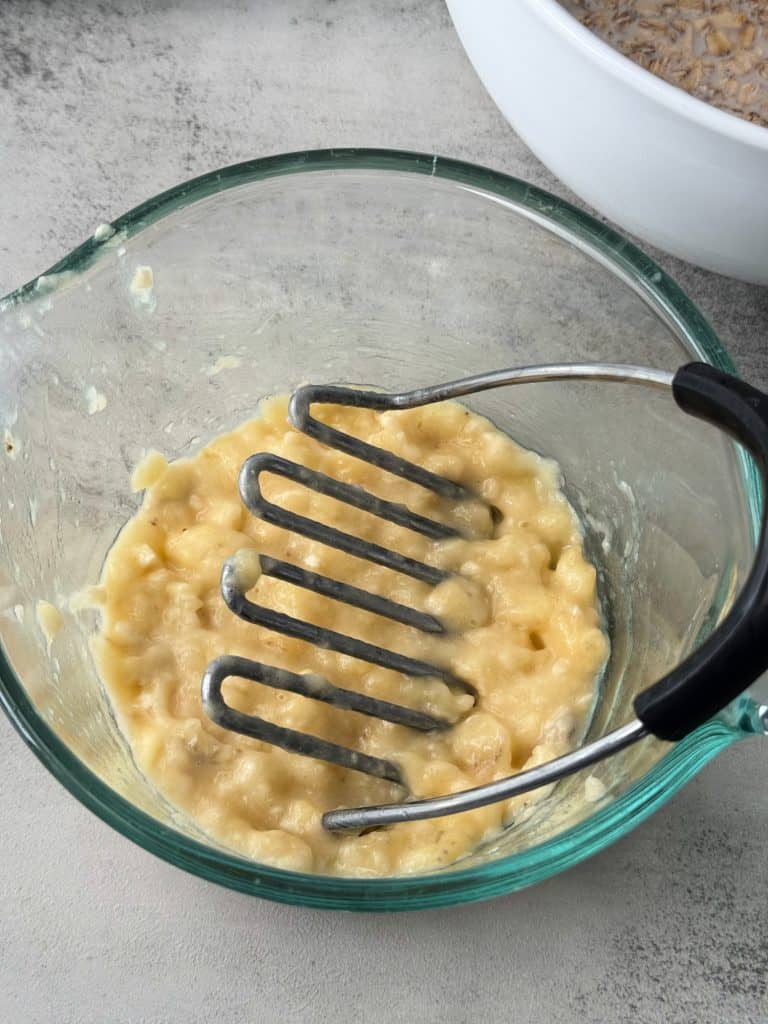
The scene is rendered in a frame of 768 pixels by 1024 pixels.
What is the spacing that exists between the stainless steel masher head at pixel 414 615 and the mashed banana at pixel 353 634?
0.06 feet

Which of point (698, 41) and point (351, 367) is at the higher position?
point (698, 41)

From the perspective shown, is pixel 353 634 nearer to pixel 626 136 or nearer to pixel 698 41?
pixel 626 136

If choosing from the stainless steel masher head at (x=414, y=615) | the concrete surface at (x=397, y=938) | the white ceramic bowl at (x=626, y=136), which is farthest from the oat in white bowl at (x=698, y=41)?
the concrete surface at (x=397, y=938)

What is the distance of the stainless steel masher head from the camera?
2.16ft

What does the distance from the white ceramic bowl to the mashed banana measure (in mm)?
214

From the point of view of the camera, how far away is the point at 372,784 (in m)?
0.90

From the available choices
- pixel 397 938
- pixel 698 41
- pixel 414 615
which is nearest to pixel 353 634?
pixel 414 615

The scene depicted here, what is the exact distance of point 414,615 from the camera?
918 millimetres

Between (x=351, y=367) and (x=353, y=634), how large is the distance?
0.27 metres

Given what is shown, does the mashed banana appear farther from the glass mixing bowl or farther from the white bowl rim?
the white bowl rim

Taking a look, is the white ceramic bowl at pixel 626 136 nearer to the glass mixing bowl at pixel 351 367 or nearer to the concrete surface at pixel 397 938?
the glass mixing bowl at pixel 351 367

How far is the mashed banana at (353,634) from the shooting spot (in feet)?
2.88

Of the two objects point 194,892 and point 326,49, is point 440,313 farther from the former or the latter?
point 194,892

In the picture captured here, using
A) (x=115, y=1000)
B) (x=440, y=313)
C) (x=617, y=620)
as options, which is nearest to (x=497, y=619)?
(x=617, y=620)
